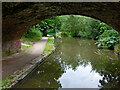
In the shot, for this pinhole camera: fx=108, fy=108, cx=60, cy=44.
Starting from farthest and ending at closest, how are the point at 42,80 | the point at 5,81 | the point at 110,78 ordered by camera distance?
the point at 110,78
the point at 42,80
the point at 5,81

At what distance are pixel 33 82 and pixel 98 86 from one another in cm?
293

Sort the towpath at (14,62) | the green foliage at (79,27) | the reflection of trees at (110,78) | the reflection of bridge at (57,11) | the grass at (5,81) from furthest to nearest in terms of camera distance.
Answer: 1. the green foliage at (79,27)
2. the towpath at (14,62)
3. the reflection of trees at (110,78)
4. the reflection of bridge at (57,11)
5. the grass at (5,81)

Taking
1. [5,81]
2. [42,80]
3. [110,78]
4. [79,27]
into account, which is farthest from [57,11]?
[79,27]

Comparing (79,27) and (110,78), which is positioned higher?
(79,27)

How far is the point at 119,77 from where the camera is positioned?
223 inches

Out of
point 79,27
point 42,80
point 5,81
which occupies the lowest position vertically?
point 42,80

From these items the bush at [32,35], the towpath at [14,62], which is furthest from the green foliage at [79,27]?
the towpath at [14,62]

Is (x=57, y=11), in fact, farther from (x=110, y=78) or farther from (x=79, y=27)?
(x=79, y=27)

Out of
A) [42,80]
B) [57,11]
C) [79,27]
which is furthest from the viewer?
[79,27]

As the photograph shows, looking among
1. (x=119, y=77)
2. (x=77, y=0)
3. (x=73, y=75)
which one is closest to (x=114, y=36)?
(x=119, y=77)

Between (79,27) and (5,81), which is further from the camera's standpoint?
(79,27)

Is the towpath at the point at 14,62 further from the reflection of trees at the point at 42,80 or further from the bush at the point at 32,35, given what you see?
the bush at the point at 32,35

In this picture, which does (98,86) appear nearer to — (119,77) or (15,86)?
(119,77)

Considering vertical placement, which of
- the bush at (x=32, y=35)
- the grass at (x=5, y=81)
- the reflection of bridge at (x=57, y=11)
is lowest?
the bush at (x=32, y=35)
